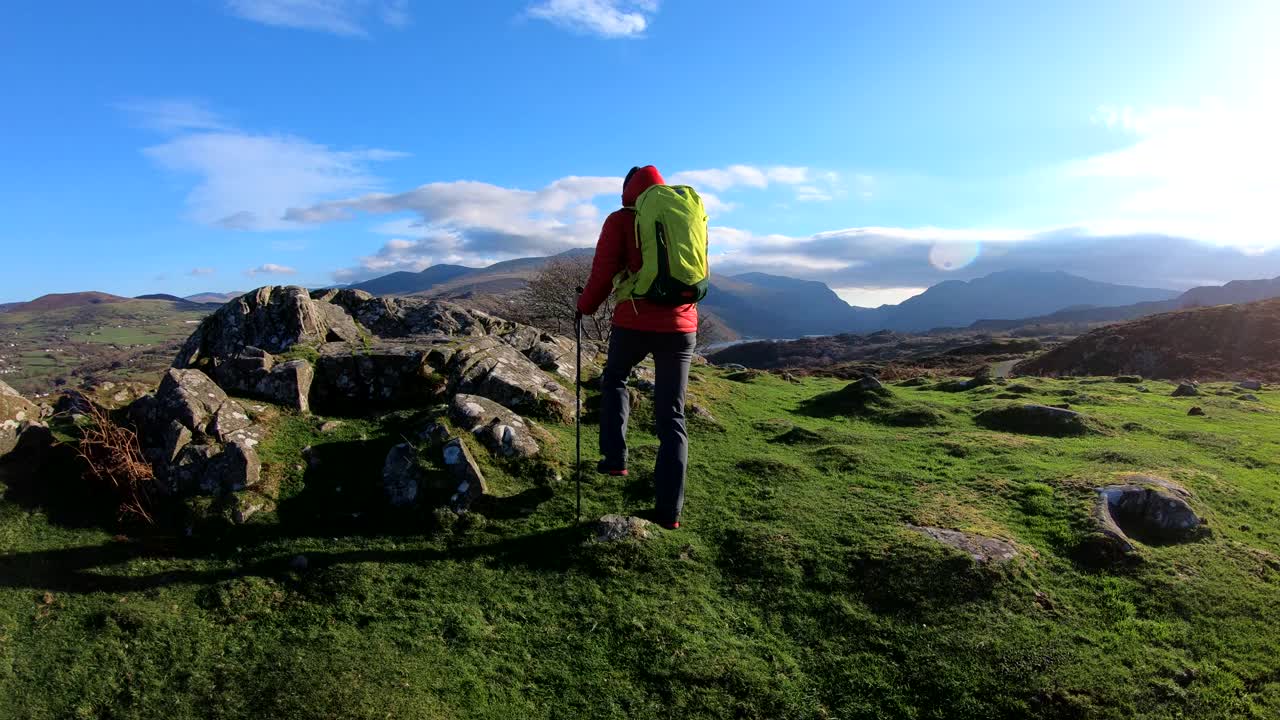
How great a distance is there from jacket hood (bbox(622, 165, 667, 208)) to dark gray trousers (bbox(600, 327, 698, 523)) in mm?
1627

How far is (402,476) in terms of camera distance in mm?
8484

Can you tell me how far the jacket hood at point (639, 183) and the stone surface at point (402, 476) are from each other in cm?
467

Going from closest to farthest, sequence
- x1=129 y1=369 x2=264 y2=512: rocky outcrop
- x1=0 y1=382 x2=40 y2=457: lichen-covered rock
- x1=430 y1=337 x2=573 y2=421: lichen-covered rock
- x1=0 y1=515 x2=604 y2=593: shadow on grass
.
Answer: x1=0 y1=515 x2=604 y2=593: shadow on grass
x1=129 y1=369 x2=264 y2=512: rocky outcrop
x1=0 y1=382 x2=40 y2=457: lichen-covered rock
x1=430 y1=337 x2=573 y2=421: lichen-covered rock

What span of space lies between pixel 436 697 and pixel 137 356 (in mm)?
234389

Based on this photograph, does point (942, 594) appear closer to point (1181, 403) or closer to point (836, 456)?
point (836, 456)

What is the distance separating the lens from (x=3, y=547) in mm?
6949

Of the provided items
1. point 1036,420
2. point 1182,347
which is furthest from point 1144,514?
point 1182,347

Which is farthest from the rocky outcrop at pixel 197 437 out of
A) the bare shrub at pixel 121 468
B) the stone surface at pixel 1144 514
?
the stone surface at pixel 1144 514

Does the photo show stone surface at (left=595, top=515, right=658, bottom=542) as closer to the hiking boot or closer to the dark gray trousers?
the dark gray trousers

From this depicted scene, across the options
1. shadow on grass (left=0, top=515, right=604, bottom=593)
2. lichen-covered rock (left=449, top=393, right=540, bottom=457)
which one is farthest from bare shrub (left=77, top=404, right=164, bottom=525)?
lichen-covered rock (left=449, top=393, right=540, bottom=457)

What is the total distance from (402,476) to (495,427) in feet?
5.49

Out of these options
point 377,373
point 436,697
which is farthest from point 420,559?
point 377,373

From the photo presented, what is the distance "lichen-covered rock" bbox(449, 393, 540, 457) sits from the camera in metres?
9.42

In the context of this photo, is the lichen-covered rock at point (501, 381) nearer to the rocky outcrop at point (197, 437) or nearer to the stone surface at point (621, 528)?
the rocky outcrop at point (197, 437)
